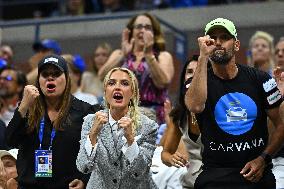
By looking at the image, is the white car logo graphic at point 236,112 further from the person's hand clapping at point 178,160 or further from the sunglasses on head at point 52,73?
the sunglasses on head at point 52,73

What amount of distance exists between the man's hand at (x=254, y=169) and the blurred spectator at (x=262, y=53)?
3639 millimetres

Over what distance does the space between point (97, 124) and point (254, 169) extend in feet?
4.32

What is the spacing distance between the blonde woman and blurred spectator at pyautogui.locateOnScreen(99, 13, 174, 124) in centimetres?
222

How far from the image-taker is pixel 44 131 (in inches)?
319

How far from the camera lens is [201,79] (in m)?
6.94

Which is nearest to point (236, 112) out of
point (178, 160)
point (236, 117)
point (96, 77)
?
point (236, 117)

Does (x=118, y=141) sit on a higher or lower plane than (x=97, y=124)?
lower

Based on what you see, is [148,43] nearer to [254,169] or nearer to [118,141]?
[118,141]

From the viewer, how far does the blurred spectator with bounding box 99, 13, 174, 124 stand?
10.1 metres

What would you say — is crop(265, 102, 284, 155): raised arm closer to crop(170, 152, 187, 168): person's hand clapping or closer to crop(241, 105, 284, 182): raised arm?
crop(241, 105, 284, 182): raised arm

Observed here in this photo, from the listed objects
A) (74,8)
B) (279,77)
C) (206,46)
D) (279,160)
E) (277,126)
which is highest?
(74,8)

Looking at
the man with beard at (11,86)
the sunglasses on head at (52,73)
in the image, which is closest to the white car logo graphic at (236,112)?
the sunglasses on head at (52,73)

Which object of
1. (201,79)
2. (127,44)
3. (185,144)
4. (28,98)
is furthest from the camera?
(127,44)

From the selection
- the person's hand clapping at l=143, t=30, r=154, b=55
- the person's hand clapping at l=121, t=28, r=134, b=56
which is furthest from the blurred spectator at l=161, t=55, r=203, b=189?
the person's hand clapping at l=121, t=28, r=134, b=56
